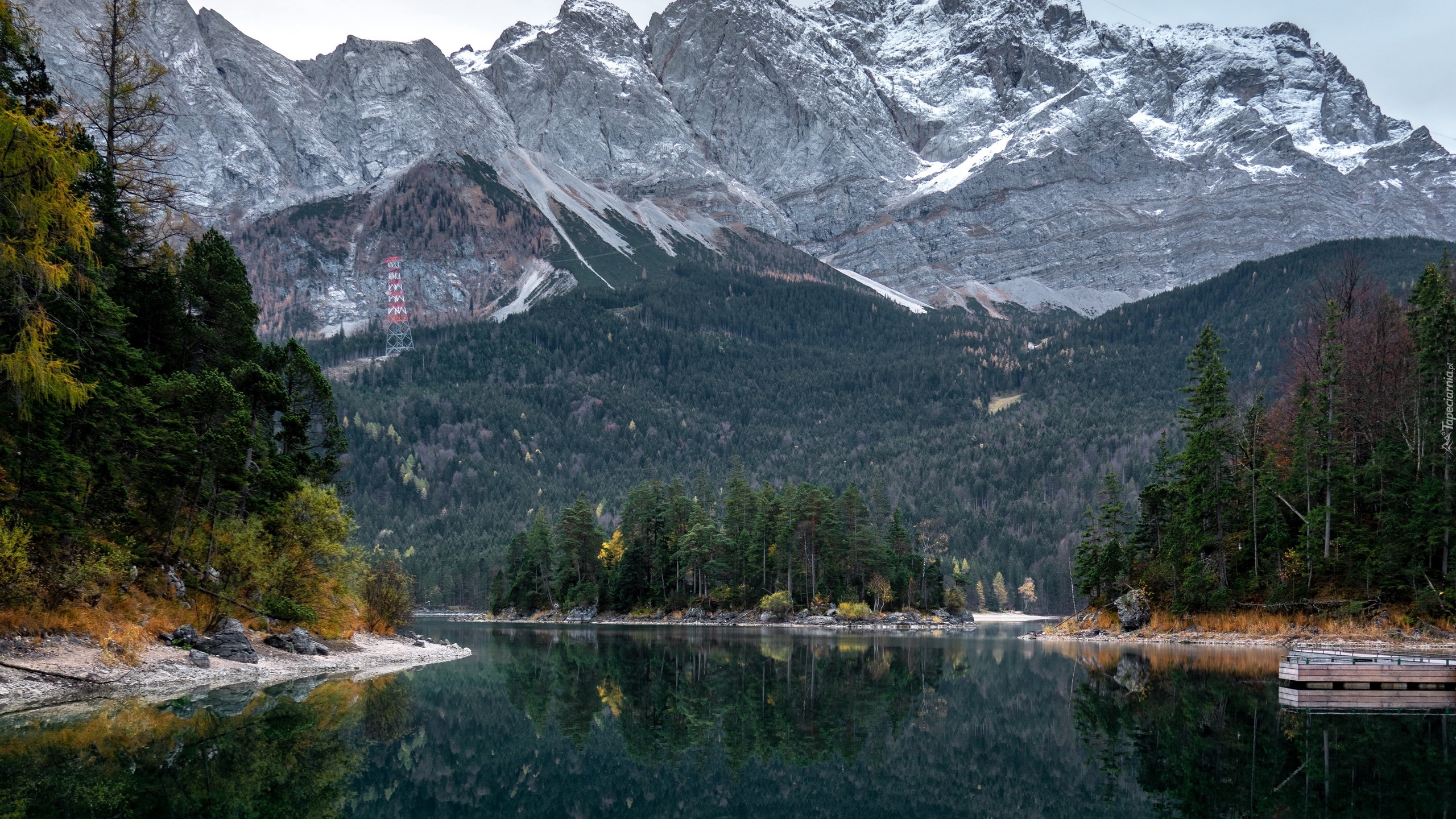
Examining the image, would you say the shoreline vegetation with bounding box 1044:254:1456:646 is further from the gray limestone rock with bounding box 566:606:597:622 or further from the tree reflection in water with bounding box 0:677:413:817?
the gray limestone rock with bounding box 566:606:597:622

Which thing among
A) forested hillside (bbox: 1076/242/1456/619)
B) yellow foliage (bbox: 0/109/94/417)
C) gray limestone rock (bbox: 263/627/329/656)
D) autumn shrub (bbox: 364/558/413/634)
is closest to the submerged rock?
forested hillside (bbox: 1076/242/1456/619)

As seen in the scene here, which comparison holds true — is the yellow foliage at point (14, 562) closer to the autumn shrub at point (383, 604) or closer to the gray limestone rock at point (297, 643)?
the gray limestone rock at point (297, 643)

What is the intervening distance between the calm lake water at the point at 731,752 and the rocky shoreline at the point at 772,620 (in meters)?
56.9

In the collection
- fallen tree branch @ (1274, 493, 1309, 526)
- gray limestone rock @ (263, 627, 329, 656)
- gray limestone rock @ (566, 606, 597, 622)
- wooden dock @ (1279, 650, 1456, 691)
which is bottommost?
gray limestone rock @ (566, 606, 597, 622)

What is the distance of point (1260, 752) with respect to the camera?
21.5 meters

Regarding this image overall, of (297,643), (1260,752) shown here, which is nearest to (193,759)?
(1260,752)

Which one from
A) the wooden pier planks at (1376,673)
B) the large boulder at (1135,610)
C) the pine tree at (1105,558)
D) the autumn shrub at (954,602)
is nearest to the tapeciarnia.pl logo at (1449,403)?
the wooden pier planks at (1376,673)

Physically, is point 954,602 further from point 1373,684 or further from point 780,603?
point 1373,684

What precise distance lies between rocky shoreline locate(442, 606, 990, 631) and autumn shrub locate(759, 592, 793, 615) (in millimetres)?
436

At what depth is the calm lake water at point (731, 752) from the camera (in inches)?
677

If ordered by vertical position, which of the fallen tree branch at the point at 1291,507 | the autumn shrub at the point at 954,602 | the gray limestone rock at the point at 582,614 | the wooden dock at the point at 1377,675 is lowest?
the gray limestone rock at the point at 582,614

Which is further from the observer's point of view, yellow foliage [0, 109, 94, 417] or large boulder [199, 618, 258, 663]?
large boulder [199, 618, 258, 663]

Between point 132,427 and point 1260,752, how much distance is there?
3189 cm

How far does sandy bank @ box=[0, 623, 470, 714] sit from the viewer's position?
Result: 25.0 meters
